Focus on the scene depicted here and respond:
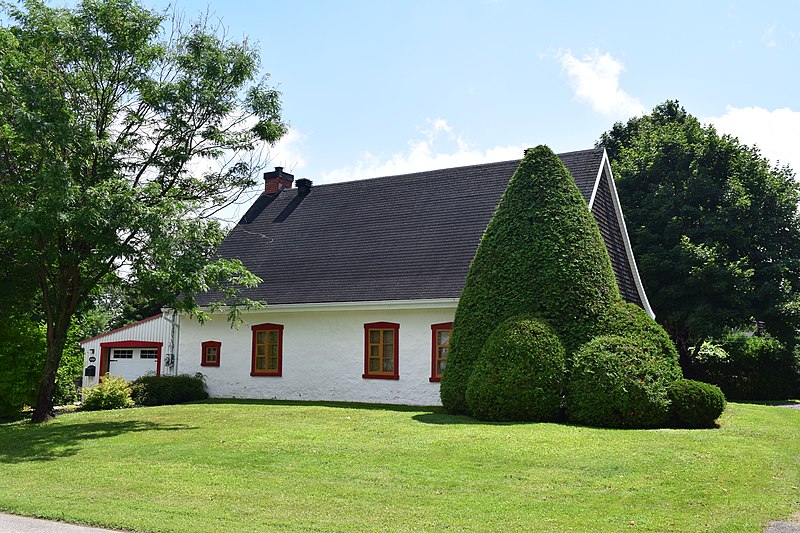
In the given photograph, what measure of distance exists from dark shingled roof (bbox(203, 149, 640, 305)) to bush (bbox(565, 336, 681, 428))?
5369 millimetres

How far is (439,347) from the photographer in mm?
20344

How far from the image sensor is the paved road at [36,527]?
7.66 m

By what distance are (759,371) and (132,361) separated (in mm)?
24129

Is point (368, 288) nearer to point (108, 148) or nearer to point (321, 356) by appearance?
point (321, 356)

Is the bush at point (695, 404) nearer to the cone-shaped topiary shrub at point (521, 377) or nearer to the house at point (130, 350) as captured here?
the cone-shaped topiary shrub at point (521, 377)

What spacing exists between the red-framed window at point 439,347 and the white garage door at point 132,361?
1236 cm

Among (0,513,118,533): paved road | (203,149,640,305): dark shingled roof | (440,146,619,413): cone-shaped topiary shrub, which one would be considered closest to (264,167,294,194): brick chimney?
(203,149,640,305): dark shingled roof

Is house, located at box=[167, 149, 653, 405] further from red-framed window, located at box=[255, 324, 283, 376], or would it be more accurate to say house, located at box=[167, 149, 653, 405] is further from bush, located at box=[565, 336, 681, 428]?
bush, located at box=[565, 336, 681, 428]

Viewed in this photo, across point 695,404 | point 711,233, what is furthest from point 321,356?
point 711,233

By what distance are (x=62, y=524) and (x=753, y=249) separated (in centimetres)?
2716

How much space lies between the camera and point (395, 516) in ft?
26.7

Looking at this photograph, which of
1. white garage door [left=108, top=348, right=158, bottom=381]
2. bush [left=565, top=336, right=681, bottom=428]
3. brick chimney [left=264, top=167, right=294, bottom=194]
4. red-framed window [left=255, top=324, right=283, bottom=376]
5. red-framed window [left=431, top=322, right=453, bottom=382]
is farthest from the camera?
brick chimney [left=264, top=167, right=294, bottom=194]

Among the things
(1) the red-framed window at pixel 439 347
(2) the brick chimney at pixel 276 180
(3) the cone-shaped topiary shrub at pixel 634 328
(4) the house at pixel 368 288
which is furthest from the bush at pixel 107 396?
(3) the cone-shaped topiary shrub at pixel 634 328

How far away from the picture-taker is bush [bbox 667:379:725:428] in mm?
14617
